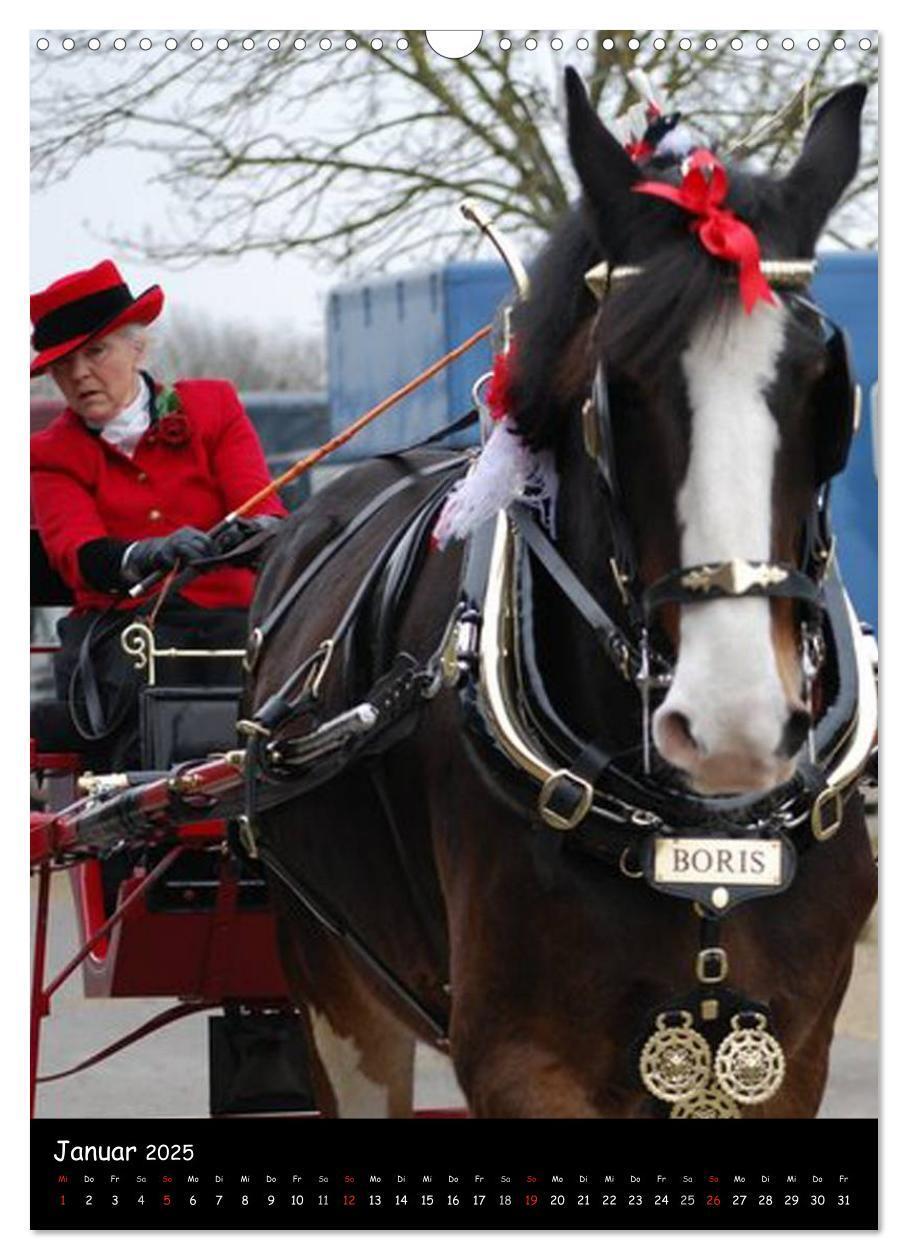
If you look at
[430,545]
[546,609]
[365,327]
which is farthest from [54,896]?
[546,609]

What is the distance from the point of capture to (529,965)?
3605 millimetres

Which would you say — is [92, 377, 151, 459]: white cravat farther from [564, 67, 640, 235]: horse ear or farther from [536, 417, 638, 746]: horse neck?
[564, 67, 640, 235]: horse ear

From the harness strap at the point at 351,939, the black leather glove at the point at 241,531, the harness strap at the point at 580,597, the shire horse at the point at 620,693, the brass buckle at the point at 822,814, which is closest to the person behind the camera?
the shire horse at the point at 620,693

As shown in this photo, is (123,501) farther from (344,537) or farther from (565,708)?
(565,708)

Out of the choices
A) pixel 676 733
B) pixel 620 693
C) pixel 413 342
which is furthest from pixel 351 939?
pixel 413 342

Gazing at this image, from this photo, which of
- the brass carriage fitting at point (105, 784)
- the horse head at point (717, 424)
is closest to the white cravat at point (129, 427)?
the brass carriage fitting at point (105, 784)

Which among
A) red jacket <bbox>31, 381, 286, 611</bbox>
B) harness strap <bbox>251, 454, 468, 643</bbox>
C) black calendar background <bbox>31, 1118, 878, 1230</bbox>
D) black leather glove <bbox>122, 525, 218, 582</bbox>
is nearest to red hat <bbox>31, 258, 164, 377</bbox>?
red jacket <bbox>31, 381, 286, 611</bbox>

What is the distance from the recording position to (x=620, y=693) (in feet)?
11.9

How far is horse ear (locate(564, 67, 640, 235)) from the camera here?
11.1 feet

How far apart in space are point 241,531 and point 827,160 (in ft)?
6.64

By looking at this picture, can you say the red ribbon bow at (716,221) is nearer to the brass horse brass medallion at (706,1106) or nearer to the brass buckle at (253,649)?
the brass horse brass medallion at (706,1106)

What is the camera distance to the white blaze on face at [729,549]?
10.2 feet

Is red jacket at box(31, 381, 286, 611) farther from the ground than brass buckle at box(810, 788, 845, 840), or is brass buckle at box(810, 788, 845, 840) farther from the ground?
red jacket at box(31, 381, 286, 611)
